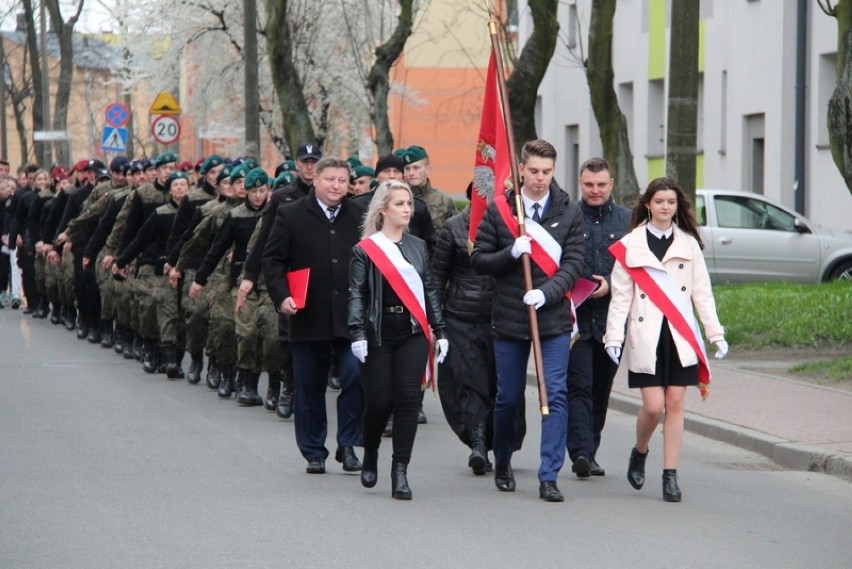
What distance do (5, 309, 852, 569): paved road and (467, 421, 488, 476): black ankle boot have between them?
111 millimetres

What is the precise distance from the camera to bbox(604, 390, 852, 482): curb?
31.9 ft

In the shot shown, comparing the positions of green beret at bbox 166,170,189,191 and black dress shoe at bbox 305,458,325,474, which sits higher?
green beret at bbox 166,170,189,191

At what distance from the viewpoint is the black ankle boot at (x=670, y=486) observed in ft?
28.3

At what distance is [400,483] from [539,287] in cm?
125

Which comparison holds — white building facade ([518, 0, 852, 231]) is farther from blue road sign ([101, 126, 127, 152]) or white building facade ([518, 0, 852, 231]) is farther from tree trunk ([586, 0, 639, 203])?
blue road sign ([101, 126, 127, 152])

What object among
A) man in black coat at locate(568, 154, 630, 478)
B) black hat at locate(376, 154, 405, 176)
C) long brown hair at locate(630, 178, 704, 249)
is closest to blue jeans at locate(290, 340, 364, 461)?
man in black coat at locate(568, 154, 630, 478)

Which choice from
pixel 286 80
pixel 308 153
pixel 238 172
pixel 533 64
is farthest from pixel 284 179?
pixel 286 80

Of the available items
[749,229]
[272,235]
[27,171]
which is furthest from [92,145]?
[272,235]

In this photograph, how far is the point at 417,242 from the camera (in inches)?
346

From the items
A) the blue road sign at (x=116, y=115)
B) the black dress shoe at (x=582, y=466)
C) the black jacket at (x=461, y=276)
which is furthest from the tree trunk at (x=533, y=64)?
the blue road sign at (x=116, y=115)

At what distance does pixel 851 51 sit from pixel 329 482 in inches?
302

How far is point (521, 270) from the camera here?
8.63 m

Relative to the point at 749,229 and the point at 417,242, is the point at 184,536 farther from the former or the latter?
the point at 749,229

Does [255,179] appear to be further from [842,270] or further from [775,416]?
[842,270]
